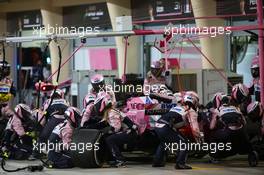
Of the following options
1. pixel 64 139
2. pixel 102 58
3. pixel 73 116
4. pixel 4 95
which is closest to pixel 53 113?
pixel 73 116

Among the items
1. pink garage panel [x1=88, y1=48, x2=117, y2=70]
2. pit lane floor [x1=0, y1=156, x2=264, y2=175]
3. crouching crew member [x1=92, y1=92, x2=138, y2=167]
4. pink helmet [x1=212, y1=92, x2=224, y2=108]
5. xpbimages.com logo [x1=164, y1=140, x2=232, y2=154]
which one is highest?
pink garage panel [x1=88, y1=48, x2=117, y2=70]

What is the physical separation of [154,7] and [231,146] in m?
8.21

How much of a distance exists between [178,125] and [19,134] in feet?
11.6

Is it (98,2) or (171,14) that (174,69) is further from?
(98,2)

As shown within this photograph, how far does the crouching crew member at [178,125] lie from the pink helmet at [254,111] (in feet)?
4.66

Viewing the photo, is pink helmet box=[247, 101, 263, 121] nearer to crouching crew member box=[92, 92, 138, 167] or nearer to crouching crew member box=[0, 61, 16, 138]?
crouching crew member box=[92, 92, 138, 167]

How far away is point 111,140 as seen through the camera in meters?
11.4

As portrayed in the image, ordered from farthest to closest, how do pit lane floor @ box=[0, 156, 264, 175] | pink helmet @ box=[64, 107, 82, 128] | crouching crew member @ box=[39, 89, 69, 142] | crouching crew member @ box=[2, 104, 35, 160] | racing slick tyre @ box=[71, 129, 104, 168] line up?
1. crouching crew member @ box=[2, 104, 35, 160]
2. crouching crew member @ box=[39, 89, 69, 142]
3. pink helmet @ box=[64, 107, 82, 128]
4. racing slick tyre @ box=[71, 129, 104, 168]
5. pit lane floor @ box=[0, 156, 264, 175]

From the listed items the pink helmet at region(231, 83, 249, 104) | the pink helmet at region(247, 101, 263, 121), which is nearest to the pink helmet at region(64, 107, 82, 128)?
the pink helmet at region(231, 83, 249, 104)

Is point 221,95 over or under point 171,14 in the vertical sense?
under

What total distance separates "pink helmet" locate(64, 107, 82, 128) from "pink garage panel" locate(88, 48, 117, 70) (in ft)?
26.7

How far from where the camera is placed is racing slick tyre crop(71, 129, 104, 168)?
442 inches

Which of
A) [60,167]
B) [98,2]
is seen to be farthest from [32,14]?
[60,167]

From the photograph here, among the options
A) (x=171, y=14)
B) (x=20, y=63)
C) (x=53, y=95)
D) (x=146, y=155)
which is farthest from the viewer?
(x=20, y=63)
